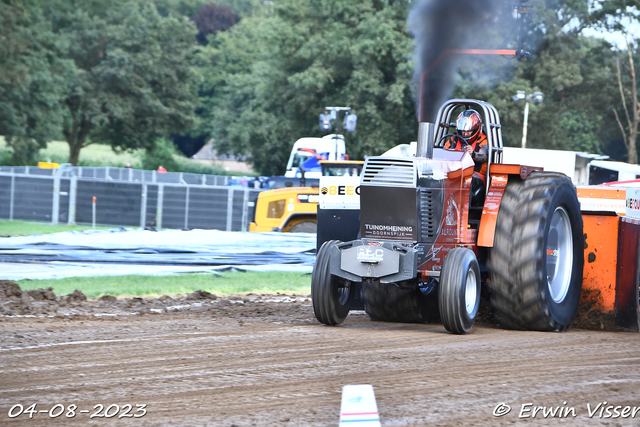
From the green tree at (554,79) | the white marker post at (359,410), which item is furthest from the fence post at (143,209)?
the white marker post at (359,410)

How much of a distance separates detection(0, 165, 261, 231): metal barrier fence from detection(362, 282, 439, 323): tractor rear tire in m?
17.2

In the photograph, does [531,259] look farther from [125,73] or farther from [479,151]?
[125,73]

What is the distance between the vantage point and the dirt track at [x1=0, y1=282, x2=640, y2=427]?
4.58 m

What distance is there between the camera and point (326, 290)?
7.63 m

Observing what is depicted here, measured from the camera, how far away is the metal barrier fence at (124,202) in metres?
25.8

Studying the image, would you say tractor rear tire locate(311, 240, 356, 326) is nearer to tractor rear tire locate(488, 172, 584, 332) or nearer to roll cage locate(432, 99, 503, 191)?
tractor rear tire locate(488, 172, 584, 332)

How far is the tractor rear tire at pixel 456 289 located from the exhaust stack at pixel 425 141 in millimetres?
1007

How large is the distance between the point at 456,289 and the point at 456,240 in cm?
76

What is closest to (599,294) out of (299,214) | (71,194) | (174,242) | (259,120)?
(174,242)

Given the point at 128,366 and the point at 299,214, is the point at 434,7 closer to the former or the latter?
the point at 299,214

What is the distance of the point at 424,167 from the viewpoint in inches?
295

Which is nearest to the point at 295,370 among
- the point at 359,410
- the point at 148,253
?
the point at 359,410

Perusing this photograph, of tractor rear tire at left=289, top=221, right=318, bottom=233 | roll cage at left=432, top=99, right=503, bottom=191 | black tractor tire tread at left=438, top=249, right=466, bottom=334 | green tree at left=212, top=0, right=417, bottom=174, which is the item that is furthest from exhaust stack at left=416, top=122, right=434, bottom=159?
green tree at left=212, top=0, right=417, bottom=174

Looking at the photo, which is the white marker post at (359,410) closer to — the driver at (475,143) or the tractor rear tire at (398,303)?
the driver at (475,143)
